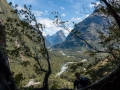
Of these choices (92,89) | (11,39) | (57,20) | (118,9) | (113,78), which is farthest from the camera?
(57,20)

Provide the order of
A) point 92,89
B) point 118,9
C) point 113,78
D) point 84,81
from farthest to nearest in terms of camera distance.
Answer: point 118,9 → point 84,81 → point 92,89 → point 113,78

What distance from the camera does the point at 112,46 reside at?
2048 centimetres

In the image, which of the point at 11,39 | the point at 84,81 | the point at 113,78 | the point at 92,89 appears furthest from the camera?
the point at 11,39

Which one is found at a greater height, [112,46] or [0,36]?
[0,36]

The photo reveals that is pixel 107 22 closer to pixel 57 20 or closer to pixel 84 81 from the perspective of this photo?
pixel 57 20

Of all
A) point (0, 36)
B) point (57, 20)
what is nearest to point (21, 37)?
point (0, 36)

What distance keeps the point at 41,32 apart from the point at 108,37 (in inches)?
268

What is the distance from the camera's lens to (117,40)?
1945 cm

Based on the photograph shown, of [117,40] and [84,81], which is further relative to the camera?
[117,40]

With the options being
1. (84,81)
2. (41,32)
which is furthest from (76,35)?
(84,81)

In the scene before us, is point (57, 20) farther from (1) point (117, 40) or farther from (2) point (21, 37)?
(1) point (117, 40)

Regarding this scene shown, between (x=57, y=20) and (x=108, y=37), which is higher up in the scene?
(x=57, y=20)

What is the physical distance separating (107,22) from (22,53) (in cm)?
909

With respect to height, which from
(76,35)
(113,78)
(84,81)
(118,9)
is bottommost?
(84,81)
